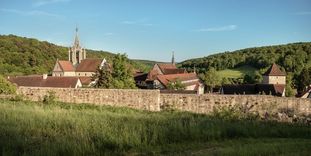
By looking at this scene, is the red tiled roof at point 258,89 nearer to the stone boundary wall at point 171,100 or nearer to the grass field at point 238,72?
the stone boundary wall at point 171,100

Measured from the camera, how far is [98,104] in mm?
22484

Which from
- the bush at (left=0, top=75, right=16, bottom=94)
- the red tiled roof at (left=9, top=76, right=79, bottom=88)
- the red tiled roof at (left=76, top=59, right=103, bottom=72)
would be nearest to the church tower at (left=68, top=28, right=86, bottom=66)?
the red tiled roof at (left=76, top=59, right=103, bottom=72)

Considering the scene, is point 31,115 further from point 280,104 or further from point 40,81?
point 40,81

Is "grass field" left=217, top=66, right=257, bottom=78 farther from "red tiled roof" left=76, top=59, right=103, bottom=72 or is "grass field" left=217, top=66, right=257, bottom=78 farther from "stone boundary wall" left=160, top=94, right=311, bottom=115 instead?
"stone boundary wall" left=160, top=94, right=311, bottom=115

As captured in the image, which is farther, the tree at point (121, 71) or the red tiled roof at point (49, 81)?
the red tiled roof at point (49, 81)

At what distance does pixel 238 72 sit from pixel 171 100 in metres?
79.5

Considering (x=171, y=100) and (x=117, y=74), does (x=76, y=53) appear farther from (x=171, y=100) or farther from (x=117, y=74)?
(x=171, y=100)

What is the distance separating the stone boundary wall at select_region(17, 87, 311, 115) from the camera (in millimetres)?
19344

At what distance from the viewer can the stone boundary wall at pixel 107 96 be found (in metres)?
21.8

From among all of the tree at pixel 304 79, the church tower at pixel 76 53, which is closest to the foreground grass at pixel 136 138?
the tree at pixel 304 79

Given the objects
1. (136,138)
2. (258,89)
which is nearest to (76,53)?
(258,89)

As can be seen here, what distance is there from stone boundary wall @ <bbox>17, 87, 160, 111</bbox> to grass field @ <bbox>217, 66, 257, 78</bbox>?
239 ft

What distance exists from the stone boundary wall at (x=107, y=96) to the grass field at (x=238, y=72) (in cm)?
7276

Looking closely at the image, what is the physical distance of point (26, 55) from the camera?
79.3 m
